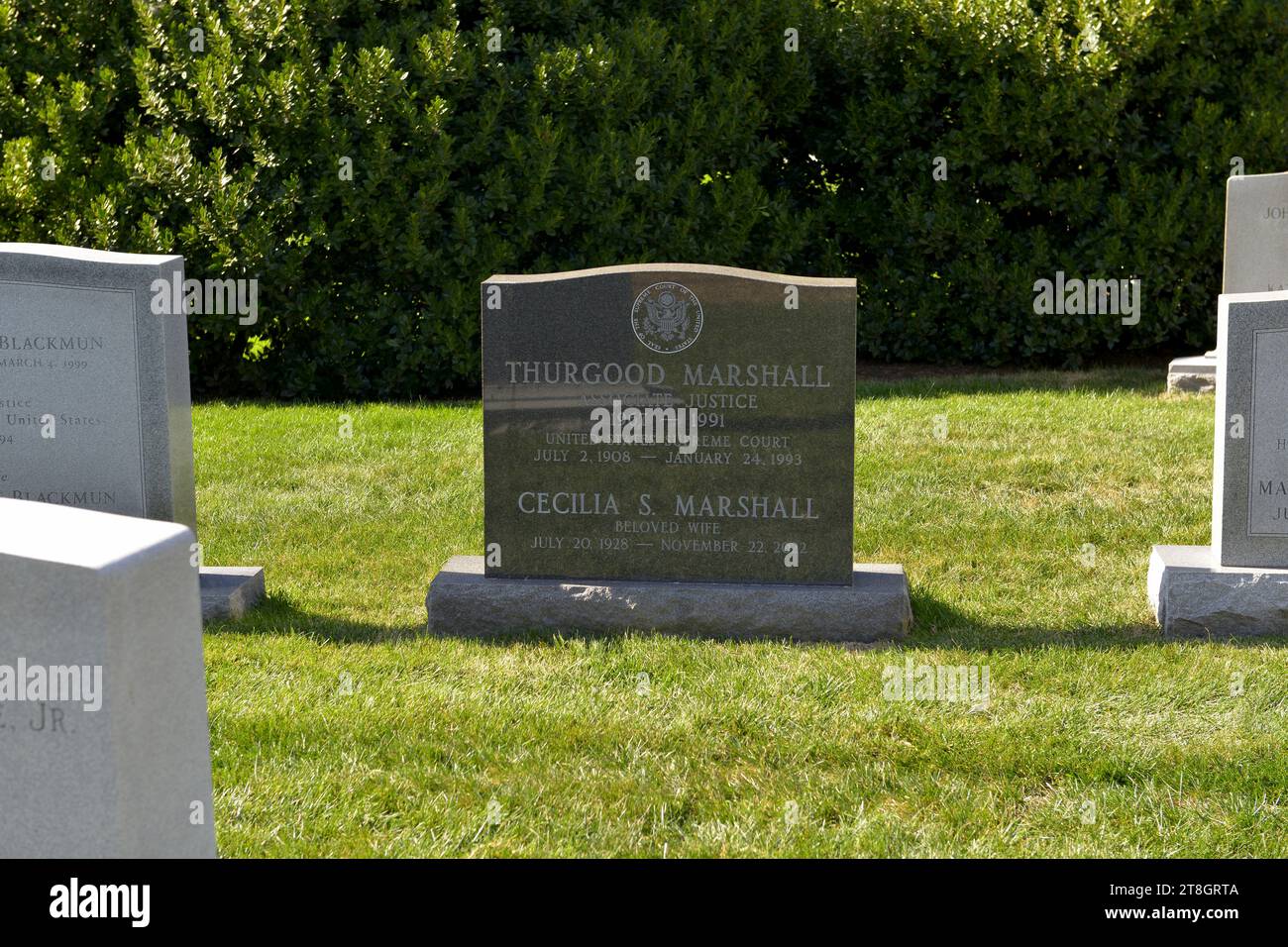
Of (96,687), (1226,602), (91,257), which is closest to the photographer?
(96,687)

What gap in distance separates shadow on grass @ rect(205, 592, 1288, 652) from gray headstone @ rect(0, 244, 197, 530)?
2.42ft

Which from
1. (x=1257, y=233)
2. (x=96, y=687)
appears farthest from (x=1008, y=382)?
(x=96, y=687)

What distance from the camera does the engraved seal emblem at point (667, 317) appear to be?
19.6 feet

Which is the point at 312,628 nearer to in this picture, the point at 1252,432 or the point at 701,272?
the point at 701,272

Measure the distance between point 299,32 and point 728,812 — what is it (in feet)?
26.8

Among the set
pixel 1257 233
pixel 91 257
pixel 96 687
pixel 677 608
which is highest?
pixel 1257 233

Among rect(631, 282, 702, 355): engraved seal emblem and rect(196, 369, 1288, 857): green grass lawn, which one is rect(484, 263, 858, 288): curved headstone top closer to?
rect(631, 282, 702, 355): engraved seal emblem

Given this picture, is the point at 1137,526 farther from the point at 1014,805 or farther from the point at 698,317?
the point at 1014,805

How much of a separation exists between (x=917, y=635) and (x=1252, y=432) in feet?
5.33

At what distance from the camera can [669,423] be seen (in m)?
6.04

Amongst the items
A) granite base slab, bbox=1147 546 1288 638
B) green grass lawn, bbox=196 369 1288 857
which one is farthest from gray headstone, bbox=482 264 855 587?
granite base slab, bbox=1147 546 1288 638

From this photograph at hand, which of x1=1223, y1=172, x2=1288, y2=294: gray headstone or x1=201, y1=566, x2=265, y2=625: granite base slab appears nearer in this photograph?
x1=201, y1=566, x2=265, y2=625: granite base slab

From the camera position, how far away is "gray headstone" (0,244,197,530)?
606 centimetres

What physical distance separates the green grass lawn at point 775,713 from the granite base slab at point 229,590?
3.9 inches
